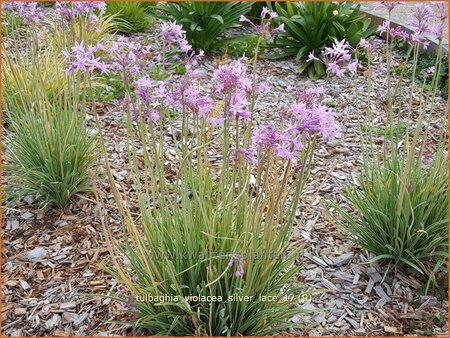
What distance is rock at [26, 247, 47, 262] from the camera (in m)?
2.70

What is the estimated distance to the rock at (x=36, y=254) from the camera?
270 centimetres

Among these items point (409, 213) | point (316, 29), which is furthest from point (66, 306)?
point (316, 29)

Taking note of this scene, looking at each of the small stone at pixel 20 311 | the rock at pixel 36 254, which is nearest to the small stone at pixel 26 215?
the rock at pixel 36 254

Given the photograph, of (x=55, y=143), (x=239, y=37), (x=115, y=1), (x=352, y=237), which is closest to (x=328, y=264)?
(x=352, y=237)

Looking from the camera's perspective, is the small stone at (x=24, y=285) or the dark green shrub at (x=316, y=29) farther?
the dark green shrub at (x=316, y=29)

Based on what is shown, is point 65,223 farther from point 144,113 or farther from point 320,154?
point 320,154

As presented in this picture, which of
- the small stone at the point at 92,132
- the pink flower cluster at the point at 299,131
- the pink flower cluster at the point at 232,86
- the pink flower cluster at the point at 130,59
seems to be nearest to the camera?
the pink flower cluster at the point at 299,131

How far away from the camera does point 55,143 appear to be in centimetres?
294

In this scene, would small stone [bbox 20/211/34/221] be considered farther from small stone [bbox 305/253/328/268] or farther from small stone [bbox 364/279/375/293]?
small stone [bbox 364/279/375/293]

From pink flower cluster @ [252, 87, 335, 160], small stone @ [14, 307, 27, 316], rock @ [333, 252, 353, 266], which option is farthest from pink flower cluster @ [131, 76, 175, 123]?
rock @ [333, 252, 353, 266]

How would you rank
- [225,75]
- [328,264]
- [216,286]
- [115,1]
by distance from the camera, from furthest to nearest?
[115,1] → [328,264] → [216,286] → [225,75]

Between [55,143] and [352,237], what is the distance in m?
1.81

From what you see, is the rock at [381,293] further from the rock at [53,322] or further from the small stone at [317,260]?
the rock at [53,322]

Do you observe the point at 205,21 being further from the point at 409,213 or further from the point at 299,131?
the point at 299,131
